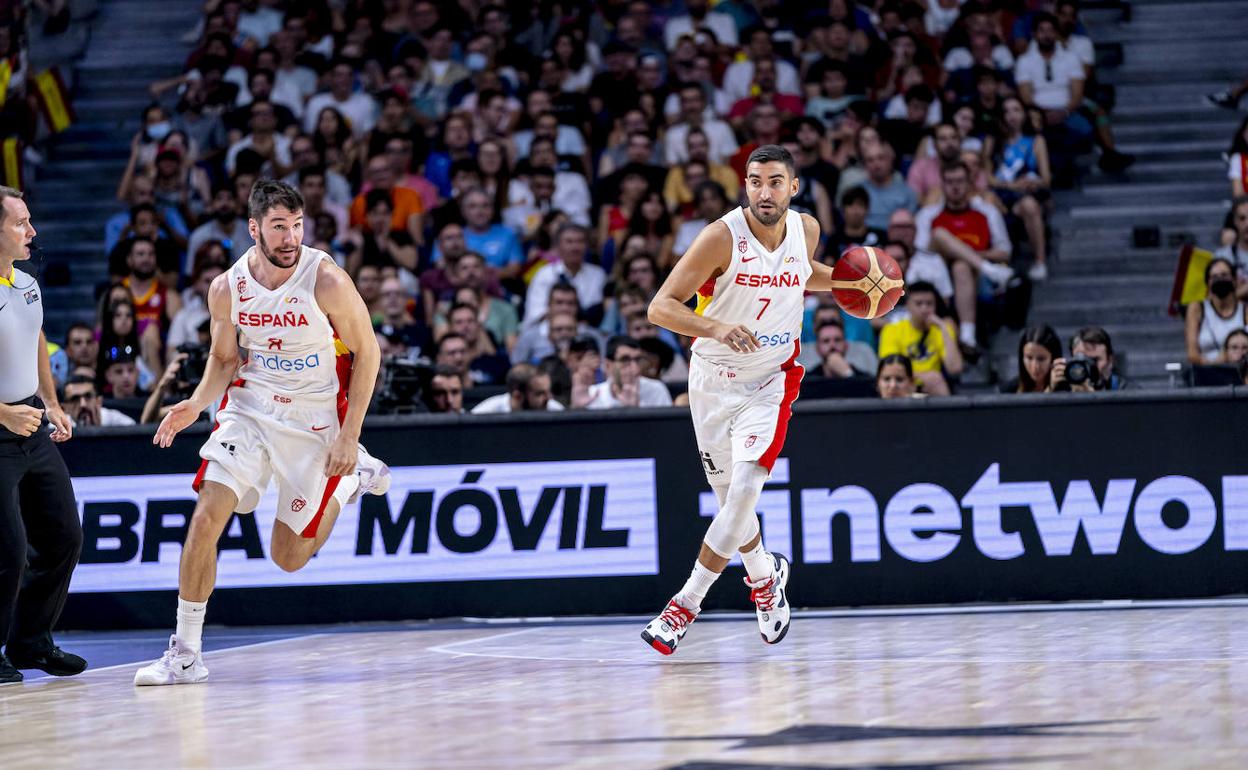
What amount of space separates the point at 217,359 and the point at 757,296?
2424mm

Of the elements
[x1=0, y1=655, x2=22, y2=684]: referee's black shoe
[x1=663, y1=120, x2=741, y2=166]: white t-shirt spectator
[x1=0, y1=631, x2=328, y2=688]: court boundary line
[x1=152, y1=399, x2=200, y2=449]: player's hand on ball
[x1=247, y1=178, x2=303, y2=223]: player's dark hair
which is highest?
[x1=663, y1=120, x2=741, y2=166]: white t-shirt spectator

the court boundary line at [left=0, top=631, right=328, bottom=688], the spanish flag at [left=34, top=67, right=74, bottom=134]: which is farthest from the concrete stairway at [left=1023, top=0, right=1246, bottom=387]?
the spanish flag at [left=34, top=67, right=74, bottom=134]

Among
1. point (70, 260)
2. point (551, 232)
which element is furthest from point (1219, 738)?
point (70, 260)

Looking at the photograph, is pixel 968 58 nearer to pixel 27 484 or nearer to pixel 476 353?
pixel 476 353

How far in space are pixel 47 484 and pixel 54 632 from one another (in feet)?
8.88

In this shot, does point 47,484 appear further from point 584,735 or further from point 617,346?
point 617,346

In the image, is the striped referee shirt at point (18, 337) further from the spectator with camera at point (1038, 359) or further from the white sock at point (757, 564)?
the spectator with camera at point (1038, 359)

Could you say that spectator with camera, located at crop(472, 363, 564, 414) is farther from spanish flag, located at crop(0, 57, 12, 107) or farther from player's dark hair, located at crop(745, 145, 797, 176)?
spanish flag, located at crop(0, 57, 12, 107)

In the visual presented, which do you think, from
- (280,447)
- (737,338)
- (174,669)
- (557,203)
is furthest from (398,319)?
(737,338)

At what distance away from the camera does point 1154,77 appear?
16.0m

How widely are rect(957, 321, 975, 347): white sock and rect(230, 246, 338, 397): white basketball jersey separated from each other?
6773 millimetres

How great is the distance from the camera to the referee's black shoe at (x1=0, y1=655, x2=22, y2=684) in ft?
24.8

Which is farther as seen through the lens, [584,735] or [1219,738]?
[584,735]

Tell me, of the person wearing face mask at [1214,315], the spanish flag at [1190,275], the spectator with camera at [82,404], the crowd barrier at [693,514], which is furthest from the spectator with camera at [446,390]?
the spanish flag at [1190,275]
